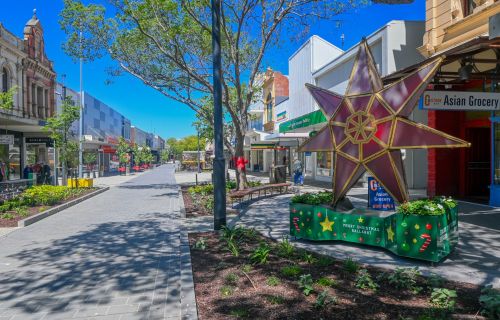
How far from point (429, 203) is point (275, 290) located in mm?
2862

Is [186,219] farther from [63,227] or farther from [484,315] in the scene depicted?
[484,315]

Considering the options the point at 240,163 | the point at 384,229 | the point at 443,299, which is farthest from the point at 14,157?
the point at 443,299

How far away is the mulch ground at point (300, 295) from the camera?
393 cm

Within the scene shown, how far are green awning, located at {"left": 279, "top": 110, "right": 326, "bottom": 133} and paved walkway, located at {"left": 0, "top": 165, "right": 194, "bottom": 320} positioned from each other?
32.5 ft

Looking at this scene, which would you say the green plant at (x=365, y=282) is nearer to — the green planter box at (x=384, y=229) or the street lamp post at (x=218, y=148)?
the green planter box at (x=384, y=229)

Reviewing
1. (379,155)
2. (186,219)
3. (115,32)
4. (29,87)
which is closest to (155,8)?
(115,32)

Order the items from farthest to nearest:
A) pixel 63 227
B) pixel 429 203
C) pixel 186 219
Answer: pixel 186 219, pixel 63 227, pixel 429 203

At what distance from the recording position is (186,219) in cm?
1071

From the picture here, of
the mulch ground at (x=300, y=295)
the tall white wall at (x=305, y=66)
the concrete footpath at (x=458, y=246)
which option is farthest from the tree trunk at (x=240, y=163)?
the tall white wall at (x=305, y=66)

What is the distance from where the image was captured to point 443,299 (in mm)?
4074

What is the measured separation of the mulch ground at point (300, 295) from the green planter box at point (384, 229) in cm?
79

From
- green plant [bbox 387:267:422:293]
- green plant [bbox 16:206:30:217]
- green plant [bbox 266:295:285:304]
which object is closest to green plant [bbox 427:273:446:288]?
green plant [bbox 387:267:422:293]

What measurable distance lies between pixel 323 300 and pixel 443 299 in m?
1.30

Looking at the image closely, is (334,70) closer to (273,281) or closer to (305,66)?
(305,66)
